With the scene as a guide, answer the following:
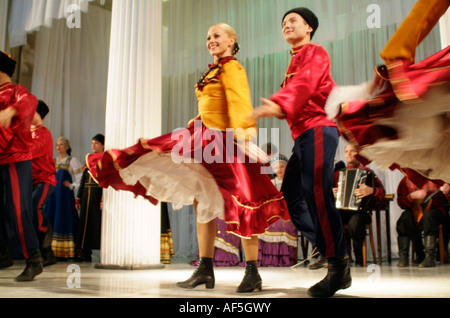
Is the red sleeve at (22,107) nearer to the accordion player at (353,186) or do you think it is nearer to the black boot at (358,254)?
the accordion player at (353,186)

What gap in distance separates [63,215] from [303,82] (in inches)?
192

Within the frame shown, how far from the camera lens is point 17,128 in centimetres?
302

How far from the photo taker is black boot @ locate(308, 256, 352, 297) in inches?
83.8

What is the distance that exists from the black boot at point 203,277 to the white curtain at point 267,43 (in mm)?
3837

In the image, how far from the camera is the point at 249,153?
2.51m

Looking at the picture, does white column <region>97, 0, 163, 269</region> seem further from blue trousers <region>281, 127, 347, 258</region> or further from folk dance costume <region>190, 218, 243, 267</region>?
blue trousers <region>281, 127, 347, 258</region>

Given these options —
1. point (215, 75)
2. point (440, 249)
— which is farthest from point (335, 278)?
point (440, 249)

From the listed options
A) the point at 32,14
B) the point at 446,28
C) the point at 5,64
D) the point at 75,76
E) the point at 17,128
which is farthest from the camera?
the point at 75,76

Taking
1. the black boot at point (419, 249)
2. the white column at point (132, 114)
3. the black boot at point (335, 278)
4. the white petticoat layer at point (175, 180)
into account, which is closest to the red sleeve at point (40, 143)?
the white column at point (132, 114)

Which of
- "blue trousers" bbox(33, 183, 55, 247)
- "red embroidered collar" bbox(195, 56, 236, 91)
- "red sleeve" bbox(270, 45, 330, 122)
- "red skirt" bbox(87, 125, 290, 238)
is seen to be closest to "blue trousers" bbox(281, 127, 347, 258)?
"red sleeve" bbox(270, 45, 330, 122)

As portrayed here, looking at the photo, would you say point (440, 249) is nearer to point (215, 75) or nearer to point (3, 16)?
point (215, 75)

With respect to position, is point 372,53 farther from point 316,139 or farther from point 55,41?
point 55,41
